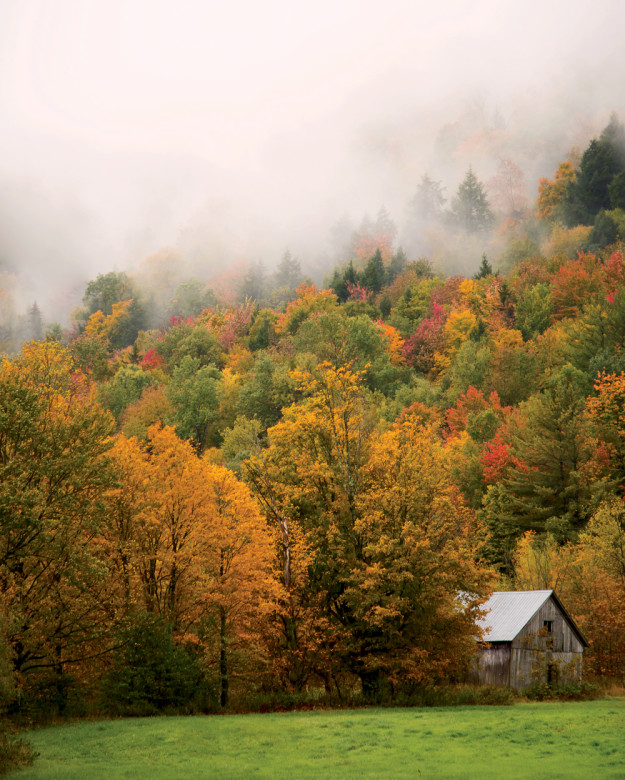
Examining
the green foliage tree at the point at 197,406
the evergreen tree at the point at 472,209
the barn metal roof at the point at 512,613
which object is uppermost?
the evergreen tree at the point at 472,209

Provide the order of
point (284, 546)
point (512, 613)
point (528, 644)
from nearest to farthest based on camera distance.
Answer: point (284, 546)
point (528, 644)
point (512, 613)

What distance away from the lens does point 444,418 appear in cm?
9381

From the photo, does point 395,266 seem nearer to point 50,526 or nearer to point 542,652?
point 542,652

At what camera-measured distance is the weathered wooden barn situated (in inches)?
1735

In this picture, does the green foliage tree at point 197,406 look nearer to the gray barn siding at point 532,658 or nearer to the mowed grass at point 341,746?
the gray barn siding at point 532,658

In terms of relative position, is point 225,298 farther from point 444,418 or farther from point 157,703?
point 157,703

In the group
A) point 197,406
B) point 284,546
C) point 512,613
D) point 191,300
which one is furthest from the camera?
point 191,300

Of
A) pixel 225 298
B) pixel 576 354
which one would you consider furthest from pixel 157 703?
pixel 225 298

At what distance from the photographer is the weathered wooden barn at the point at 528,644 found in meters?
44.1

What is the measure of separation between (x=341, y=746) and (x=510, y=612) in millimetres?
23764

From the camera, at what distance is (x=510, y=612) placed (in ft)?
151

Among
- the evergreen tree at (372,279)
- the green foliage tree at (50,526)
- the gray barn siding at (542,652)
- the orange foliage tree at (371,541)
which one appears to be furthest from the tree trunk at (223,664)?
the evergreen tree at (372,279)

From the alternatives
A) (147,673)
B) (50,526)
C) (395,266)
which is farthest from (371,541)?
(395,266)

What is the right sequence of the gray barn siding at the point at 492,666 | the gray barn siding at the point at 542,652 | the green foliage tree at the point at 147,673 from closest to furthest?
the green foliage tree at the point at 147,673
the gray barn siding at the point at 492,666
the gray barn siding at the point at 542,652
